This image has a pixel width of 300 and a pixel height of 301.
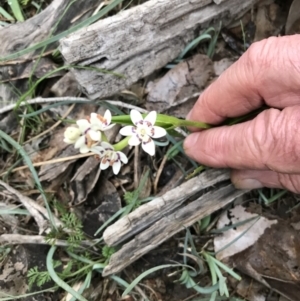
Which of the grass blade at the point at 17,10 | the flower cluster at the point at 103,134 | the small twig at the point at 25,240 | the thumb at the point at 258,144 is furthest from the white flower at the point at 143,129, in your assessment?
the grass blade at the point at 17,10

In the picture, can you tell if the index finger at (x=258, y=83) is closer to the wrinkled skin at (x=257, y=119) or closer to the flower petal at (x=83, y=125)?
the wrinkled skin at (x=257, y=119)

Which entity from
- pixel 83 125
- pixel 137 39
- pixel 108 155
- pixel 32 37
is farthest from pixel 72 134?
pixel 32 37

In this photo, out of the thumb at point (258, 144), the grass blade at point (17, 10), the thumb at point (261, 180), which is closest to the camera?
the thumb at point (258, 144)

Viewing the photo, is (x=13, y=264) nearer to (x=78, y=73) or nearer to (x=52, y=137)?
(x=52, y=137)

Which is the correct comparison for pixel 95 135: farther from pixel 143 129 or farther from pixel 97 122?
pixel 143 129

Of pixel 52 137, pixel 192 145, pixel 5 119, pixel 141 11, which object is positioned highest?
pixel 141 11

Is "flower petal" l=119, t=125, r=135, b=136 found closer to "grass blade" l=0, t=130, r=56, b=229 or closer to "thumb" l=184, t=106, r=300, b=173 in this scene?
"thumb" l=184, t=106, r=300, b=173

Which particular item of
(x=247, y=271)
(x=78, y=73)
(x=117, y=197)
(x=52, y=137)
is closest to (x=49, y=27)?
(x=78, y=73)

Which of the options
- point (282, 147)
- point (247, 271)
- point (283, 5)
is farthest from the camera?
point (283, 5)
